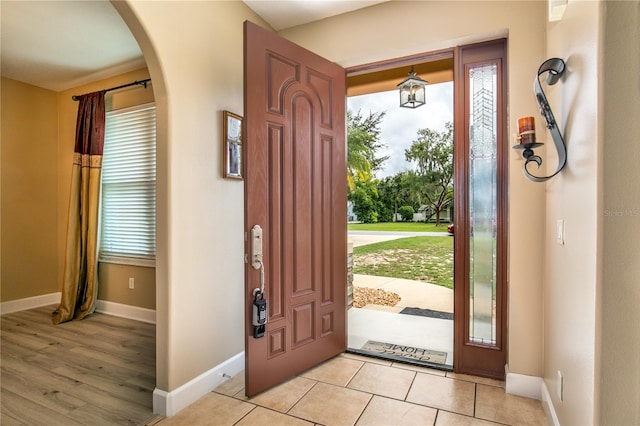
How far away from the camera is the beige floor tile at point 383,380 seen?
6.99 feet

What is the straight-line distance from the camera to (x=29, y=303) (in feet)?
13.1

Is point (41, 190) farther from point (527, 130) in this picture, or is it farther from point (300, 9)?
point (527, 130)

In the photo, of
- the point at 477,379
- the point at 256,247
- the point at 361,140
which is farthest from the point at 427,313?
the point at 361,140

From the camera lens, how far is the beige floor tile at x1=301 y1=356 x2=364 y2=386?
7.52 ft

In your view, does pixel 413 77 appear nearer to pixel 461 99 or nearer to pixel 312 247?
pixel 461 99

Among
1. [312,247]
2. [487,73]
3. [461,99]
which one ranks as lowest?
[312,247]

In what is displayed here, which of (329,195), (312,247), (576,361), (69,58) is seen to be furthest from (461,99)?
(69,58)

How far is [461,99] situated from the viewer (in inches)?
92.6

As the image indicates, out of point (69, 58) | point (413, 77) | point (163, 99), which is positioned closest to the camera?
point (163, 99)

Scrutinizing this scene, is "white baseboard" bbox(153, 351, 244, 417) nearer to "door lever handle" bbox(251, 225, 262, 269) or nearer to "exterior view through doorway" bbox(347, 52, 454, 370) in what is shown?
"door lever handle" bbox(251, 225, 262, 269)

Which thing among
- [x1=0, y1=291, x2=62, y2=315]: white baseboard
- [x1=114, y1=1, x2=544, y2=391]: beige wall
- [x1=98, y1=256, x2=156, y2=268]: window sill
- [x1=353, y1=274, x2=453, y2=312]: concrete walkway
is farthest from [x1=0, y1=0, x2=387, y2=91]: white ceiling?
[x1=353, y1=274, x2=453, y2=312]: concrete walkway

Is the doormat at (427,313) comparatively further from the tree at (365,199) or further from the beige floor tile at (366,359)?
the tree at (365,199)

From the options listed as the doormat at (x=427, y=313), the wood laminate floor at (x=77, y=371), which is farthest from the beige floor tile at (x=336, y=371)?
the doormat at (x=427, y=313)

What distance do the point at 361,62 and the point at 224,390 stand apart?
257 cm
